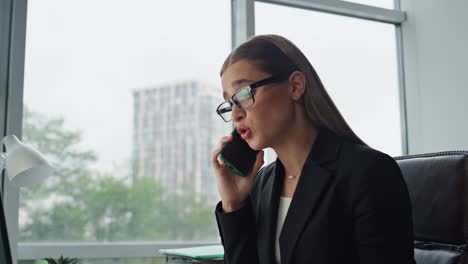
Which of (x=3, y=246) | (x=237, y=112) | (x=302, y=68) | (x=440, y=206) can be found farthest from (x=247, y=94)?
(x=3, y=246)

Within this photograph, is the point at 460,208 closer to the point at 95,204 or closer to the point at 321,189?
the point at 321,189

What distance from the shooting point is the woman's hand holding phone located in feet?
4.34

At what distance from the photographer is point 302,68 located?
1202mm

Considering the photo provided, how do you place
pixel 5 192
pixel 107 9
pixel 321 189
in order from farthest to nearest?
pixel 107 9 < pixel 5 192 < pixel 321 189

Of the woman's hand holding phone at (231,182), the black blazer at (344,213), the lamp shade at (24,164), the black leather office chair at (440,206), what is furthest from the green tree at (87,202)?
the black leather office chair at (440,206)

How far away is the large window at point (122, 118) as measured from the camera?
183 centimetres

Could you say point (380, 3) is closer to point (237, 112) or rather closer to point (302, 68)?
point (302, 68)

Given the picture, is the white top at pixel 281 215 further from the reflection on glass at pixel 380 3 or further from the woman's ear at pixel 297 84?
the reflection on glass at pixel 380 3

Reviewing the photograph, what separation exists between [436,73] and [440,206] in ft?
4.94

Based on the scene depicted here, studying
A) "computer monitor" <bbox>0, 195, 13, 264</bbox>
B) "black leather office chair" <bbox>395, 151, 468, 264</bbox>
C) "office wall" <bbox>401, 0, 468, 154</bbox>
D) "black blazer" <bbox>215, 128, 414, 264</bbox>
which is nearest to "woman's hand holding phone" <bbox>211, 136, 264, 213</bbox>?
"black blazer" <bbox>215, 128, 414, 264</bbox>

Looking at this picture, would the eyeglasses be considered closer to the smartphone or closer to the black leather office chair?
the smartphone

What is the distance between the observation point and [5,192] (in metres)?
1.72

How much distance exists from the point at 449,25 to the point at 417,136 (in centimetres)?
61

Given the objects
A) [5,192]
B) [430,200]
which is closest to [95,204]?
[5,192]
